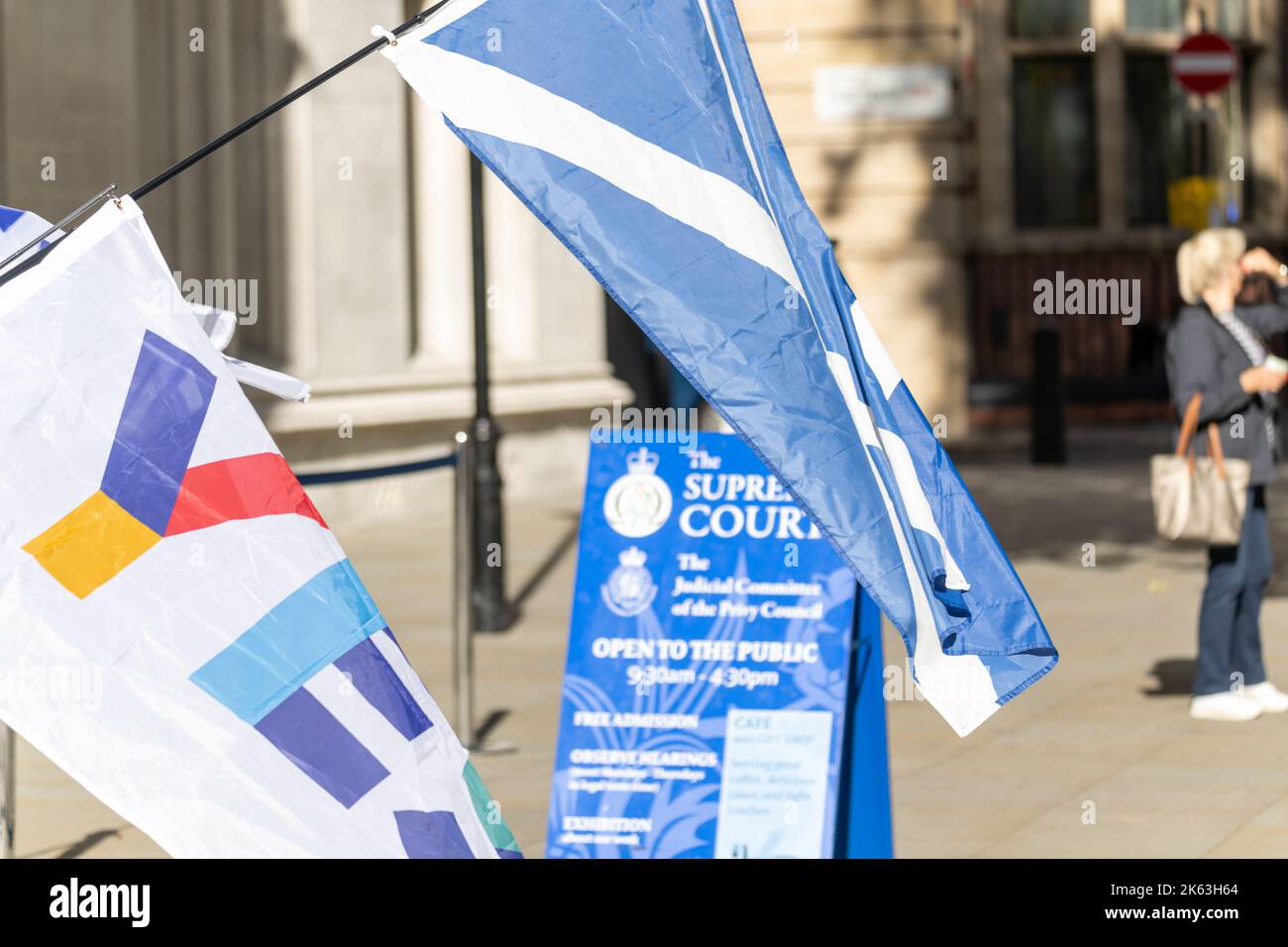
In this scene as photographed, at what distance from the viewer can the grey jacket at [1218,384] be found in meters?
8.02

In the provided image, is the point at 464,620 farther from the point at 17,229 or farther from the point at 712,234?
the point at 712,234

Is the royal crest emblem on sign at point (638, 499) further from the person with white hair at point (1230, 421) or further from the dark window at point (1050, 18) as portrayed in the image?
the dark window at point (1050, 18)

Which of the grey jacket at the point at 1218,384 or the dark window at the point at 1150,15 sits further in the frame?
the dark window at the point at 1150,15

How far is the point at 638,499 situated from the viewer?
17.3ft

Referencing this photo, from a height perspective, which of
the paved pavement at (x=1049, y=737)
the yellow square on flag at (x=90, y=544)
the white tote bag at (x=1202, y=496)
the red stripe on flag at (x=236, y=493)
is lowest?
the paved pavement at (x=1049, y=737)

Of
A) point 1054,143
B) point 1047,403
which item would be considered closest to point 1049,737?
point 1047,403

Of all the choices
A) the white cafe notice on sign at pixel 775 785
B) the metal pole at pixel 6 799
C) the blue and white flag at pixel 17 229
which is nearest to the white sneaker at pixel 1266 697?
the white cafe notice on sign at pixel 775 785

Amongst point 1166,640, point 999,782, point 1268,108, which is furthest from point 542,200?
point 1268,108

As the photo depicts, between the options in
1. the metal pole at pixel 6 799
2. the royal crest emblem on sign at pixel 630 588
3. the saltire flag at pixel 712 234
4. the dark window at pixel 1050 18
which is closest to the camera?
the saltire flag at pixel 712 234

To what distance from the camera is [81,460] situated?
3.20 m

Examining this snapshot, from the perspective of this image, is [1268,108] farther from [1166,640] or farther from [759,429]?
[759,429]

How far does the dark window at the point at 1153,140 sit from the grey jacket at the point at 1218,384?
48.8ft

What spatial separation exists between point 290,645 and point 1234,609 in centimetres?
563

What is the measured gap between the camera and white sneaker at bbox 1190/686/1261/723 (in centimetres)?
805
